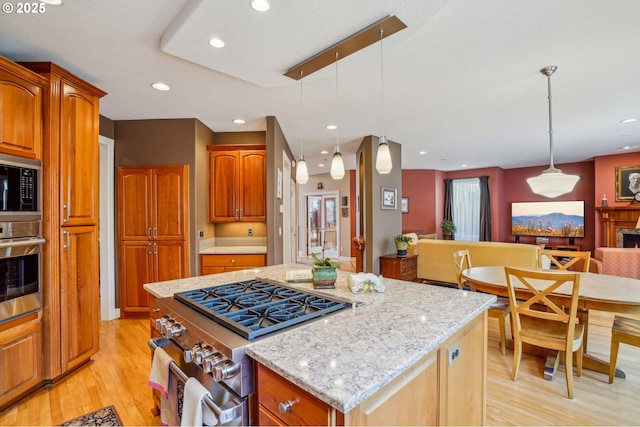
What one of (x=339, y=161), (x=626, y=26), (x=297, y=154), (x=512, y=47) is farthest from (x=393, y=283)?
(x=297, y=154)

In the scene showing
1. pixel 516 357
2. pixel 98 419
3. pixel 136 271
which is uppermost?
pixel 136 271

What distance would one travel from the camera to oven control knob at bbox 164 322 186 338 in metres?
1.30

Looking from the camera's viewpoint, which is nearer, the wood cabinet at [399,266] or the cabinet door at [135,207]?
the cabinet door at [135,207]

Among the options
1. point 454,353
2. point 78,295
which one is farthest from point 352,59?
point 78,295

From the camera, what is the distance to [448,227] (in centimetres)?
831

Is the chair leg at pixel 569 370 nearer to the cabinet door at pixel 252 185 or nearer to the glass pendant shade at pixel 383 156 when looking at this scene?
the glass pendant shade at pixel 383 156

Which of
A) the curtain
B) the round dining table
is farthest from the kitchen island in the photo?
the curtain

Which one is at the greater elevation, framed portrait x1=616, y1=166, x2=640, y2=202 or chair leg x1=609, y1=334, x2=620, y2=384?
framed portrait x1=616, y1=166, x2=640, y2=202

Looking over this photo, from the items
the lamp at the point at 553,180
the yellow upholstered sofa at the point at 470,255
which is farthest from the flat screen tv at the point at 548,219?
the lamp at the point at 553,180

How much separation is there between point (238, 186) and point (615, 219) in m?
7.68

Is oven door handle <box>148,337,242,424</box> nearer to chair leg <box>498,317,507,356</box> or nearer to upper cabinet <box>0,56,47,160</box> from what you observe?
upper cabinet <box>0,56,47,160</box>

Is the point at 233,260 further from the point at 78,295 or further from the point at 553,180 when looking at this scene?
the point at 553,180

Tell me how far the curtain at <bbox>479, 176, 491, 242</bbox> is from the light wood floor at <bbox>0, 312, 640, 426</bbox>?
563 cm

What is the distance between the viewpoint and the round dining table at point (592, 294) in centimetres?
205
